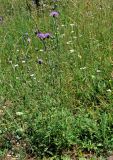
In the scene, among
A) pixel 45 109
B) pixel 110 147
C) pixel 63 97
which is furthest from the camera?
pixel 63 97

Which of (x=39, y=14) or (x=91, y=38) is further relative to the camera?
(x=39, y=14)

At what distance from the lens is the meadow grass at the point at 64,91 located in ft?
9.79

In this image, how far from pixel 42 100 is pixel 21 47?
171cm

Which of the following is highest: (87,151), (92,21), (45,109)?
(92,21)

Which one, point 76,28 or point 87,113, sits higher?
point 76,28

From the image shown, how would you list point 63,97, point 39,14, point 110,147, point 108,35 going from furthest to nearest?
point 39,14, point 108,35, point 63,97, point 110,147

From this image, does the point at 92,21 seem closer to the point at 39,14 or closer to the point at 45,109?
the point at 39,14

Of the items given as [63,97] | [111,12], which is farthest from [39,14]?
[63,97]

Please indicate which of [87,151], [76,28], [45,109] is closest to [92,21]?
[76,28]

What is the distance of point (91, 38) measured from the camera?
13.9 ft

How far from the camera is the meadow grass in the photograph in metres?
2.98

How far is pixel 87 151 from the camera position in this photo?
2.96 meters

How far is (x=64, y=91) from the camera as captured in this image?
3461 millimetres

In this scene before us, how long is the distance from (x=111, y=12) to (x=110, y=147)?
2.13m
